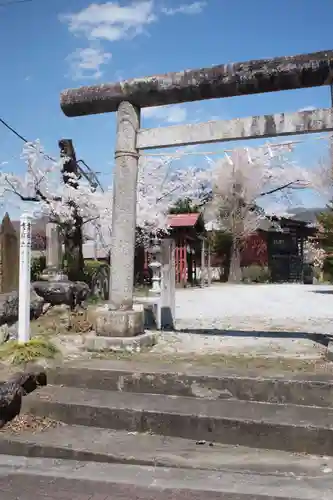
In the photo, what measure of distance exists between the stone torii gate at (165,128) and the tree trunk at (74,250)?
9.43 metres

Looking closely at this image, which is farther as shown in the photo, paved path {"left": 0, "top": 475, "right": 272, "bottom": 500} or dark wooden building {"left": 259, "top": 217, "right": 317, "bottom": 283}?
dark wooden building {"left": 259, "top": 217, "right": 317, "bottom": 283}

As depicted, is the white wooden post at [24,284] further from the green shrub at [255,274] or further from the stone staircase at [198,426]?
the green shrub at [255,274]

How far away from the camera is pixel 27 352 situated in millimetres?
5645

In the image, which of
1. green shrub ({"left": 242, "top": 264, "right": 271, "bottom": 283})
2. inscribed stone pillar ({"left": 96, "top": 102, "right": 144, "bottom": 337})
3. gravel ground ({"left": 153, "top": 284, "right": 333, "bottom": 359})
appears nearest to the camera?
gravel ground ({"left": 153, "top": 284, "right": 333, "bottom": 359})

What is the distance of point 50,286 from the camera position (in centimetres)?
1099

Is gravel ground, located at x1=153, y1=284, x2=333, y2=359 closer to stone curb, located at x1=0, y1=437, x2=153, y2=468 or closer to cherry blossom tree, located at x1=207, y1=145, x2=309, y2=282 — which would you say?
stone curb, located at x1=0, y1=437, x2=153, y2=468

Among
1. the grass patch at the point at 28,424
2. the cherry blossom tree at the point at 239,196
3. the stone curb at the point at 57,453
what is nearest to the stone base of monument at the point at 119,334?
the grass patch at the point at 28,424

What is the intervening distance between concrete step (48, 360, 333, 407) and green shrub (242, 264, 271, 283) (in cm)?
2934

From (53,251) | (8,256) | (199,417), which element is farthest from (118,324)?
(53,251)

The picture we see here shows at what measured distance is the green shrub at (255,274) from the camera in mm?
34312

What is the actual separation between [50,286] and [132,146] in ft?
16.8

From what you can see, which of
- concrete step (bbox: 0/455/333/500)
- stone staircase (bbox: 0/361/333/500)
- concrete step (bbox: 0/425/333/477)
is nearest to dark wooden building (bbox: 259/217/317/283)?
stone staircase (bbox: 0/361/333/500)

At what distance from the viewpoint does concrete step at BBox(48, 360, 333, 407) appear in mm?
4664

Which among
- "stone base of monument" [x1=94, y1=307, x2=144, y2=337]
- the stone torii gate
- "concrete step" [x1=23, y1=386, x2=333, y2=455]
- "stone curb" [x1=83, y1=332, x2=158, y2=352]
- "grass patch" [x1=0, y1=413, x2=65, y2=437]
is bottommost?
"grass patch" [x1=0, y1=413, x2=65, y2=437]
